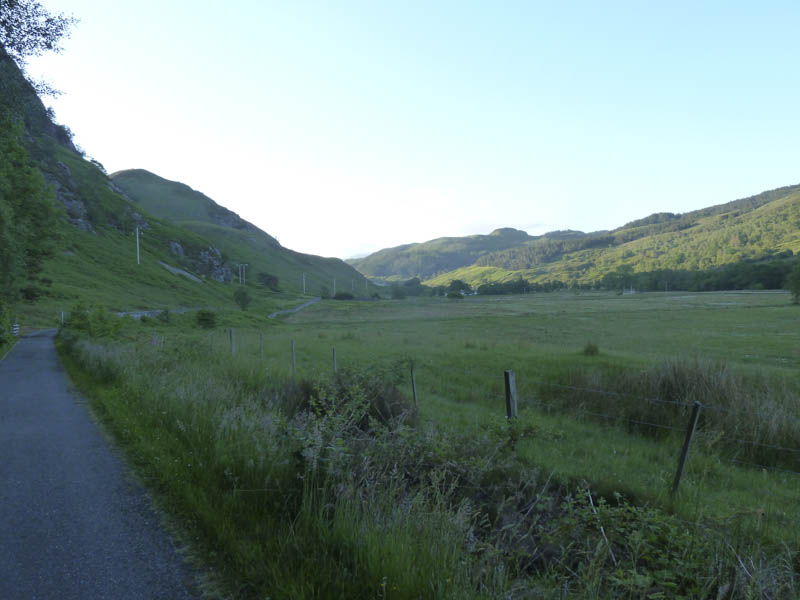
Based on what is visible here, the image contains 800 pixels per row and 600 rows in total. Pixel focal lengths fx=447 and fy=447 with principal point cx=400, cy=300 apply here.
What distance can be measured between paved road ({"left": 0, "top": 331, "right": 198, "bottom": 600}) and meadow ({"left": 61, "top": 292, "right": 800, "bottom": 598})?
0.33 m

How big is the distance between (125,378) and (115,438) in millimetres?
4253

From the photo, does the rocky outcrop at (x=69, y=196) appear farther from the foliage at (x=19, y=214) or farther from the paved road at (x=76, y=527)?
the paved road at (x=76, y=527)

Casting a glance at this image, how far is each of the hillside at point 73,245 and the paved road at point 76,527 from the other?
38.9 ft

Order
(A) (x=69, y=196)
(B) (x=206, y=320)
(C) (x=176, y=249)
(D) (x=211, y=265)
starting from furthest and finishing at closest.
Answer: (D) (x=211, y=265), (C) (x=176, y=249), (A) (x=69, y=196), (B) (x=206, y=320)

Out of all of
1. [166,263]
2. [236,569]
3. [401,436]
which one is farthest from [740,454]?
[166,263]

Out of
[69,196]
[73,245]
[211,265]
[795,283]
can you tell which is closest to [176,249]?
[211,265]

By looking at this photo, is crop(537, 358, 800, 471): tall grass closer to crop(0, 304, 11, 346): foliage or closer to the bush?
crop(0, 304, 11, 346): foliage

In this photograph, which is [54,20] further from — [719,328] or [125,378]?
[719,328]

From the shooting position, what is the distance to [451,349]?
25.2 m

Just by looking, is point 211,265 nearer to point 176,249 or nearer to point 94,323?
point 176,249

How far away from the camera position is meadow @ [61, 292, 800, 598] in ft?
11.4

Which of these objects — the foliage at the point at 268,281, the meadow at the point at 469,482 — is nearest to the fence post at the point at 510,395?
the meadow at the point at 469,482

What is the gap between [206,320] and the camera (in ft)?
166

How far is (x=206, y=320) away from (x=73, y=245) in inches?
1984
